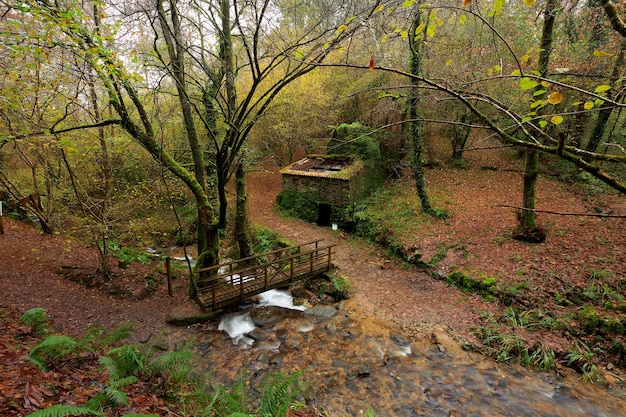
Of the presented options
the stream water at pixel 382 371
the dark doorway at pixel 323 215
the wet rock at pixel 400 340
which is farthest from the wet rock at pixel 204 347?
the dark doorway at pixel 323 215

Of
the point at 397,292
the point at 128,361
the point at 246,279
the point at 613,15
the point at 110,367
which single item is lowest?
the point at 397,292

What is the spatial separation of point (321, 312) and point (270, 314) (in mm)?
1453

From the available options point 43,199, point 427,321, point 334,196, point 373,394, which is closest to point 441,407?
point 373,394

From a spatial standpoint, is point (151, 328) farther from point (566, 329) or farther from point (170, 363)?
point (566, 329)

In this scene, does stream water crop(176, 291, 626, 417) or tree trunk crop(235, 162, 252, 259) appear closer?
stream water crop(176, 291, 626, 417)

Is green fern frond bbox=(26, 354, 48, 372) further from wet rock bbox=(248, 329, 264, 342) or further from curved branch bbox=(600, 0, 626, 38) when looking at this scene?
curved branch bbox=(600, 0, 626, 38)

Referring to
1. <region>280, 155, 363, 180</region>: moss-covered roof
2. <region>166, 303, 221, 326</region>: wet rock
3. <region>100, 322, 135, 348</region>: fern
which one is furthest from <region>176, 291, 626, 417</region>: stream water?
<region>280, 155, 363, 180</region>: moss-covered roof

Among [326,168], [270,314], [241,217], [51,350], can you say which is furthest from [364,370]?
[326,168]

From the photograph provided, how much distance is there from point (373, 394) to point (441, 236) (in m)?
6.94

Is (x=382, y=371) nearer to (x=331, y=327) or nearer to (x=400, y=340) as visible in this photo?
(x=400, y=340)

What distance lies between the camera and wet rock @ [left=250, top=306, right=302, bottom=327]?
26.5 feet

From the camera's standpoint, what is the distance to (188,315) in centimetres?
752

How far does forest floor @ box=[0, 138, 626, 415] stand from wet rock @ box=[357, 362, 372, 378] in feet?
5.77

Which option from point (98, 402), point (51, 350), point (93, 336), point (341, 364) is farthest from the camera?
point (341, 364)
